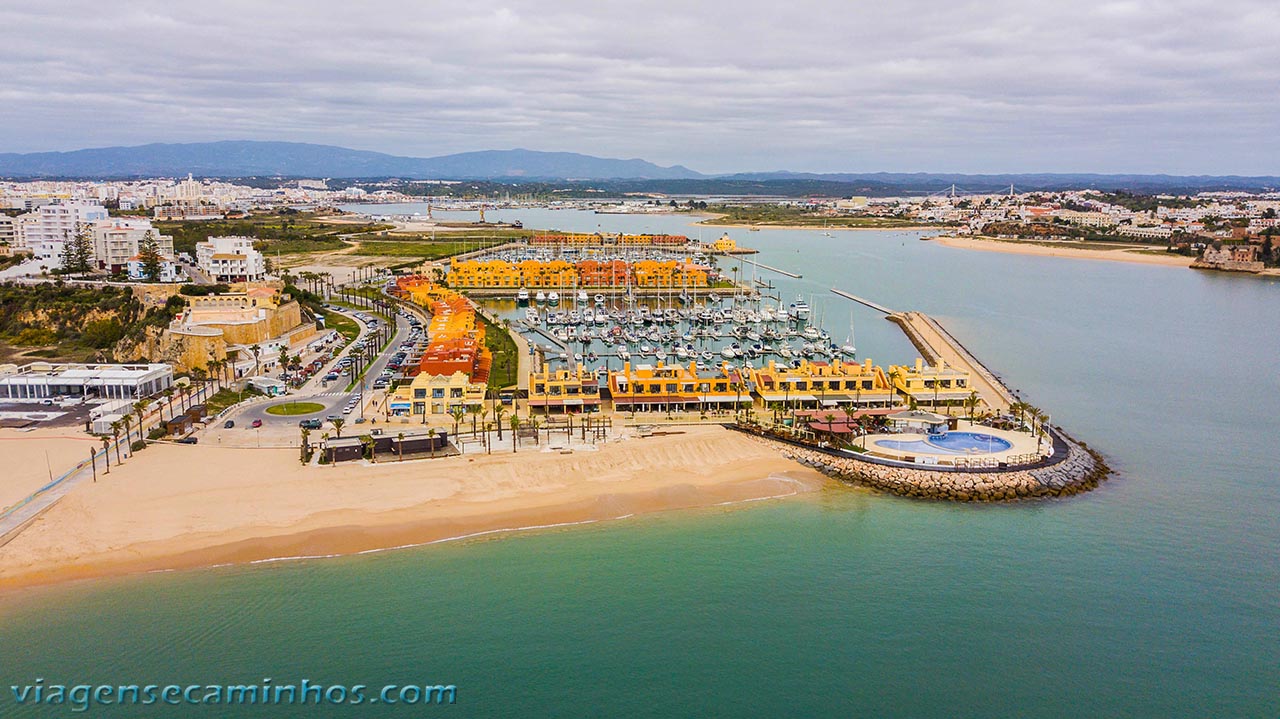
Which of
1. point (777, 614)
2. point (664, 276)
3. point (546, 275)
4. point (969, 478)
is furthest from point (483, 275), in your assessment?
point (777, 614)

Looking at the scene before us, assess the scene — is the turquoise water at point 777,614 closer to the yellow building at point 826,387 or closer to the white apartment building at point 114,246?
the yellow building at point 826,387

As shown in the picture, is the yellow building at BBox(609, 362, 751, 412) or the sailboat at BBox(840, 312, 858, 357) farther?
the sailboat at BBox(840, 312, 858, 357)

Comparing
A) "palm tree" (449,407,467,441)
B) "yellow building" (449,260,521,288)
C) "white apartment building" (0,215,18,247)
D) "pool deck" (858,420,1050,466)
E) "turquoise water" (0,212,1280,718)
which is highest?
"white apartment building" (0,215,18,247)

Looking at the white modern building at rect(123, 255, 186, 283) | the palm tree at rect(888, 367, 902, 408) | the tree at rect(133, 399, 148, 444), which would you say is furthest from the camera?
the white modern building at rect(123, 255, 186, 283)

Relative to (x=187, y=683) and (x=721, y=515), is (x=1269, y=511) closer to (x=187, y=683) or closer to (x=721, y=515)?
(x=721, y=515)

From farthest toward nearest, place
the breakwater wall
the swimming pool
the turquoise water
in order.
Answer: the swimming pool, the breakwater wall, the turquoise water

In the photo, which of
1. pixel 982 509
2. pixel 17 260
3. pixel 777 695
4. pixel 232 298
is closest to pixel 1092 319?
pixel 982 509

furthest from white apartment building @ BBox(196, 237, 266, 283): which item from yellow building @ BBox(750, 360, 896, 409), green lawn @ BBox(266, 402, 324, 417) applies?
yellow building @ BBox(750, 360, 896, 409)

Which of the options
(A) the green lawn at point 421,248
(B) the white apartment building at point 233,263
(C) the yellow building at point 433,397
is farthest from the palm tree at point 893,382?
(A) the green lawn at point 421,248

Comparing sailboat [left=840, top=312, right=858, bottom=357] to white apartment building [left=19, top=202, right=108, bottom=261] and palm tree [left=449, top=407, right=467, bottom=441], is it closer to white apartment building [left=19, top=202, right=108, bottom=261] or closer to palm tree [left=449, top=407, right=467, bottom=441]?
palm tree [left=449, top=407, right=467, bottom=441]

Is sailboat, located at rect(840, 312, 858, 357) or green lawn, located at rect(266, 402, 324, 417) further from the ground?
sailboat, located at rect(840, 312, 858, 357)
